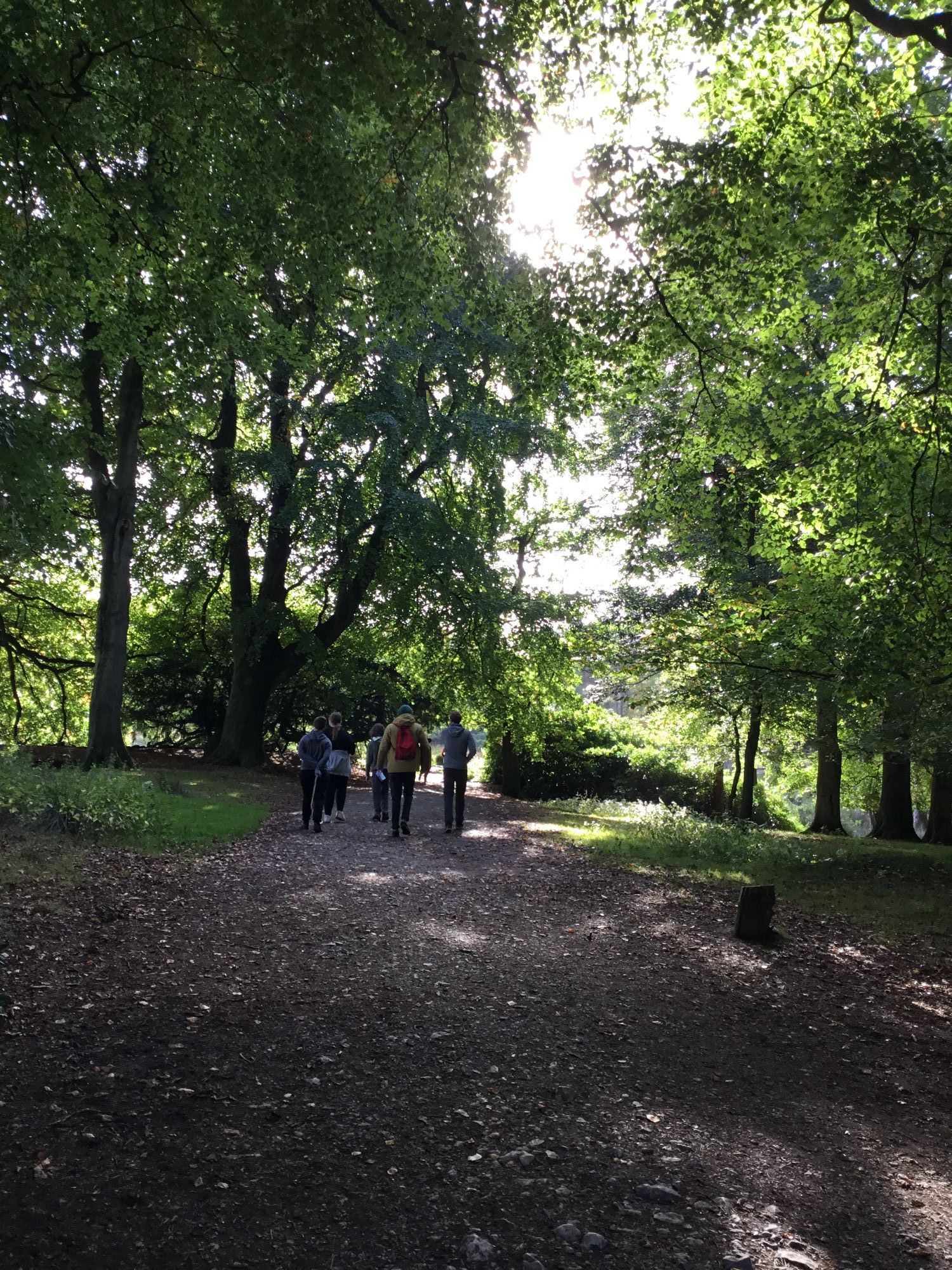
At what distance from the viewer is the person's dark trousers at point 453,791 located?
13766 mm

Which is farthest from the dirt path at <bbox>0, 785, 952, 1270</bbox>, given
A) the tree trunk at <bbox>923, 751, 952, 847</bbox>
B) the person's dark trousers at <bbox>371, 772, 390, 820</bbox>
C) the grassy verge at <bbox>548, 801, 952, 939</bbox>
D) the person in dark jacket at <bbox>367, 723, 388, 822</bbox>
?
the tree trunk at <bbox>923, 751, 952, 847</bbox>

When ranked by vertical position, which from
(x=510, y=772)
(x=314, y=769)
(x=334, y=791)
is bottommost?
(x=510, y=772)

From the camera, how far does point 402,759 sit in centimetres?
1274

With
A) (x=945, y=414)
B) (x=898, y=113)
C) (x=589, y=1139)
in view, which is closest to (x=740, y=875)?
(x=945, y=414)

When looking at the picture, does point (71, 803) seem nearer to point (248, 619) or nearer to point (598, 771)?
point (248, 619)

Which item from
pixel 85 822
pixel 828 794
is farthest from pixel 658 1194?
pixel 828 794

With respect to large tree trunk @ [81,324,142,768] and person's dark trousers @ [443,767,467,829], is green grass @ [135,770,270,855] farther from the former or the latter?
person's dark trousers @ [443,767,467,829]

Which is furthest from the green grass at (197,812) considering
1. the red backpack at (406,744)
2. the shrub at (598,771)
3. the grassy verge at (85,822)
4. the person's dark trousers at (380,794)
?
the shrub at (598,771)

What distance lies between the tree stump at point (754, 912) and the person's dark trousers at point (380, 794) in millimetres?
7998

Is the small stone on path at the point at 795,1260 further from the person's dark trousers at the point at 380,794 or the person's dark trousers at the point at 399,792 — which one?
the person's dark trousers at the point at 380,794

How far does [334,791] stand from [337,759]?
1.03 m

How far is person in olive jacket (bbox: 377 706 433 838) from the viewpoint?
1269 cm

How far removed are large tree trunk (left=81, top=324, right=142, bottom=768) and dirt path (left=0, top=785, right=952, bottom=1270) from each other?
28.0ft

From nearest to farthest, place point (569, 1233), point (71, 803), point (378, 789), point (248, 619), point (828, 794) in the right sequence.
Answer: point (569, 1233) < point (71, 803) < point (378, 789) < point (828, 794) < point (248, 619)
